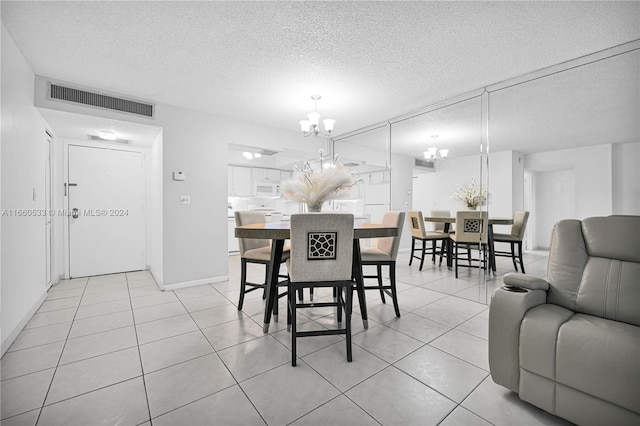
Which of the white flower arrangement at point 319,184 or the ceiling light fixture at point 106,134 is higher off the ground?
the ceiling light fixture at point 106,134

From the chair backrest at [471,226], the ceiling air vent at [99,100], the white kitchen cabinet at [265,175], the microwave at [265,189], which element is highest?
the ceiling air vent at [99,100]

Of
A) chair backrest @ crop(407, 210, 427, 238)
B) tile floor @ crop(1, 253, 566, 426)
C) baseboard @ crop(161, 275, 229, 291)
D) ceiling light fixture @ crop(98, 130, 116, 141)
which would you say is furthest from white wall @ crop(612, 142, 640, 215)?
ceiling light fixture @ crop(98, 130, 116, 141)

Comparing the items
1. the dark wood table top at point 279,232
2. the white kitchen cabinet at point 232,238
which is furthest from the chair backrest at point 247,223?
the white kitchen cabinet at point 232,238

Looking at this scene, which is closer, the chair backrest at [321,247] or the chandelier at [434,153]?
the chair backrest at [321,247]

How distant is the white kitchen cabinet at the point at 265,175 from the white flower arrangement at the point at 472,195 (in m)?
4.96

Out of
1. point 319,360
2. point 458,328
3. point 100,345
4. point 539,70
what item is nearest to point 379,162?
point 539,70

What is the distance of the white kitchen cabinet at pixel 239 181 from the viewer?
267 inches

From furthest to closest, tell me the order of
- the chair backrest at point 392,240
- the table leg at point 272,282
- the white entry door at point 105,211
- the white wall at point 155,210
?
the white entry door at point 105,211 < the white wall at point 155,210 < the chair backrest at point 392,240 < the table leg at point 272,282

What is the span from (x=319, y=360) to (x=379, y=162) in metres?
3.64

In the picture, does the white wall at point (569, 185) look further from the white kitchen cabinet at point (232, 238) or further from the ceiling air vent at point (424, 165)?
the white kitchen cabinet at point (232, 238)

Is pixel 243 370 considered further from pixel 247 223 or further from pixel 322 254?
pixel 247 223

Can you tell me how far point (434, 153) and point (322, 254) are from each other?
2.95 m

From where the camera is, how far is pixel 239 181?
22.7 ft

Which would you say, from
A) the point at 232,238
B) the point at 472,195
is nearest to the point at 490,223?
the point at 472,195
